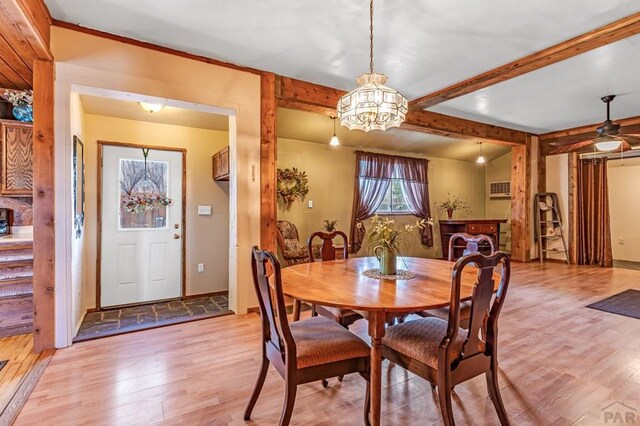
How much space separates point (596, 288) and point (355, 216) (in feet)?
12.3

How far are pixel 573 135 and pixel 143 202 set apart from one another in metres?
7.64

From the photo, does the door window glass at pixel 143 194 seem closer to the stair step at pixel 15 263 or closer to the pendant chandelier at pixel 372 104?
the stair step at pixel 15 263

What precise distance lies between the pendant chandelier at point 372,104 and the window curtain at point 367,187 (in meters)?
3.91

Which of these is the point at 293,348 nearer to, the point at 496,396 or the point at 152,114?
the point at 496,396

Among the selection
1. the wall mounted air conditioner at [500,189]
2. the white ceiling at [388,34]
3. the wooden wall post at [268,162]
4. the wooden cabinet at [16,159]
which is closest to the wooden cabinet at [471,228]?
the wall mounted air conditioner at [500,189]

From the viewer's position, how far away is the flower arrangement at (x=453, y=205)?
7.45 metres

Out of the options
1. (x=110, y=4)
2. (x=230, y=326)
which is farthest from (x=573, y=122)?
(x=110, y=4)

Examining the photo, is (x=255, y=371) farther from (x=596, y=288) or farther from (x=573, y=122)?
(x=573, y=122)

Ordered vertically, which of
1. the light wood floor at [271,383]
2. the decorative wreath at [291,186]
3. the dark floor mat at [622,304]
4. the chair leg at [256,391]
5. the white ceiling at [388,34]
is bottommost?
the light wood floor at [271,383]

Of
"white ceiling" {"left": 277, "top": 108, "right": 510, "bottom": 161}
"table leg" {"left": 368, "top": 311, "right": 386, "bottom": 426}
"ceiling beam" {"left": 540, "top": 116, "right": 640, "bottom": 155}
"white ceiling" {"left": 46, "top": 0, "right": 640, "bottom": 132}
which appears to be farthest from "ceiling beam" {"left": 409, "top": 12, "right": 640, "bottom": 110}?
"table leg" {"left": 368, "top": 311, "right": 386, "bottom": 426}

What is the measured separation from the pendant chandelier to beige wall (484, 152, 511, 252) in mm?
6704

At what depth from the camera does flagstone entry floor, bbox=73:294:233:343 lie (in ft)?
10.1

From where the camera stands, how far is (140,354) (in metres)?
2.56

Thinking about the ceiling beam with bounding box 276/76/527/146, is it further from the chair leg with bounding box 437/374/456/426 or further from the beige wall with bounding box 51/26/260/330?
the chair leg with bounding box 437/374/456/426
